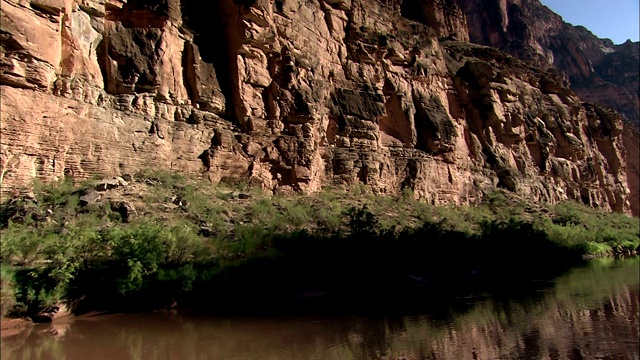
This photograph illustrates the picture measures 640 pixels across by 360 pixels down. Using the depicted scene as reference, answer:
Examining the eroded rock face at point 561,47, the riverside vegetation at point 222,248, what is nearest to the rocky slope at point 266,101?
the riverside vegetation at point 222,248

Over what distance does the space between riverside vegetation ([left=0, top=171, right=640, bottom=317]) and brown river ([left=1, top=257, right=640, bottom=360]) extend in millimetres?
952

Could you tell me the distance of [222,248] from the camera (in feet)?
47.3

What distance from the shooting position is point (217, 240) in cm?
1477

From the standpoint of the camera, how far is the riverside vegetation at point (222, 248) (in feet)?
37.6

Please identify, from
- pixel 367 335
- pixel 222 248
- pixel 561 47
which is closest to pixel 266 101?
pixel 222 248

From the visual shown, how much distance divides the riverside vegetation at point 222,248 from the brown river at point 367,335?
37.5 inches

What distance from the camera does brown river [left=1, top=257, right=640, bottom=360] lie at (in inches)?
304

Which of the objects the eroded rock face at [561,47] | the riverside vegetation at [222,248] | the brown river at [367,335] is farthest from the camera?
the eroded rock face at [561,47]

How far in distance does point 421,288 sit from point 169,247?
885cm

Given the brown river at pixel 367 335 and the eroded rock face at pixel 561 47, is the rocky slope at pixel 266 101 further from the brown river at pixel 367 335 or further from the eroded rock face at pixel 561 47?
the eroded rock face at pixel 561 47

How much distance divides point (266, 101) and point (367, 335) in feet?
50.7

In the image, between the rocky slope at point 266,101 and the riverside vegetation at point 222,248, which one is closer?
the riverside vegetation at point 222,248

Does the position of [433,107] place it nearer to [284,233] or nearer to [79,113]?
[284,233]

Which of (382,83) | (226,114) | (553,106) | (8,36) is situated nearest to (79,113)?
(8,36)
